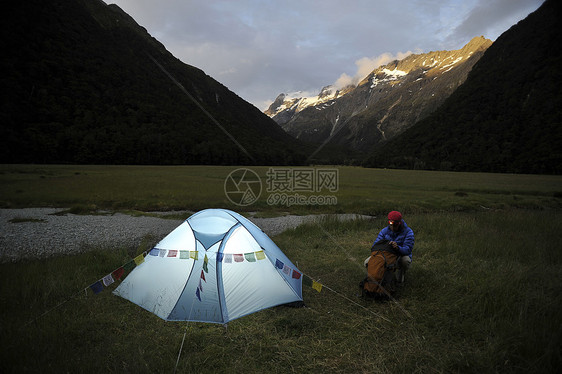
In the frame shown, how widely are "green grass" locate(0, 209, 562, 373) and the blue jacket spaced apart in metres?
1.15

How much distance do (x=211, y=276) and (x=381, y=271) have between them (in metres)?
3.79

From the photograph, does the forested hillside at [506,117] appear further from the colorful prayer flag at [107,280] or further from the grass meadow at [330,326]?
the colorful prayer flag at [107,280]

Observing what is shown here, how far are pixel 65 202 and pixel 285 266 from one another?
2921 centimetres

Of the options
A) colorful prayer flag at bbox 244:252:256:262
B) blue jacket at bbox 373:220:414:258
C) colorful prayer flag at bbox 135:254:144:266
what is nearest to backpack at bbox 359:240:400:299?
blue jacket at bbox 373:220:414:258

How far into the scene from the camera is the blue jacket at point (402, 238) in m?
6.04

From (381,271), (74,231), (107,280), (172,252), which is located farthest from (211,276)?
(74,231)

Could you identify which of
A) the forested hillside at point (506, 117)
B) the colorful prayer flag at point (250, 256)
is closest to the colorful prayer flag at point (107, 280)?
the colorful prayer flag at point (250, 256)

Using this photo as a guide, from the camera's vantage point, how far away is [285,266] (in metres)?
6.32

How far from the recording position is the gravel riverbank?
35.9 feet

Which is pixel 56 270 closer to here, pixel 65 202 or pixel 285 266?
pixel 285 266

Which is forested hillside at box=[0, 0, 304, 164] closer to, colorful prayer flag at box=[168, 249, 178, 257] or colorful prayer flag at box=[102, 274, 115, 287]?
colorful prayer flag at box=[168, 249, 178, 257]

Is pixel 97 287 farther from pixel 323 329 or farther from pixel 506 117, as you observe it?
pixel 506 117

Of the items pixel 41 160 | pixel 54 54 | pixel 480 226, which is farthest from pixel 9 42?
pixel 480 226

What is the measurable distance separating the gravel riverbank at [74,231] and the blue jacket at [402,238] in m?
8.88
